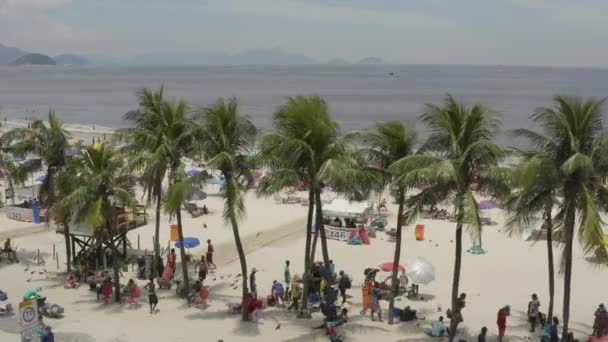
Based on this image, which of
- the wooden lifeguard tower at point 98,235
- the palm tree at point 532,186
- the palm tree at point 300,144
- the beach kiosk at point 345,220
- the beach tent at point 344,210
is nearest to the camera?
the palm tree at point 532,186

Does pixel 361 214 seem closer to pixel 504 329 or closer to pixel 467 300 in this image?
pixel 467 300

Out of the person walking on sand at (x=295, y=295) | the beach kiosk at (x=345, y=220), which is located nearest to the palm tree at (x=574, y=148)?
the person walking on sand at (x=295, y=295)

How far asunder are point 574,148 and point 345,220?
16.6m

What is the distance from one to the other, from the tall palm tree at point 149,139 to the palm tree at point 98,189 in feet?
1.72

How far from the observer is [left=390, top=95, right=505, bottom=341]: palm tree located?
12.9m

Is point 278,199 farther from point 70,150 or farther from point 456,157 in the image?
point 456,157

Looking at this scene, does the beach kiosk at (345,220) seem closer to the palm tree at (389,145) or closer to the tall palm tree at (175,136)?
the tall palm tree at (175,136)

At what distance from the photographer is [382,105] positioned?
385 feet

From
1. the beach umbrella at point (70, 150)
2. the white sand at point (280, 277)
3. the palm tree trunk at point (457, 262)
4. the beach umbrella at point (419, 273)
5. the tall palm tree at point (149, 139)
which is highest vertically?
the tall palm tree at point (149, 139)

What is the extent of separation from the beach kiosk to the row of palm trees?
9053 millimetres

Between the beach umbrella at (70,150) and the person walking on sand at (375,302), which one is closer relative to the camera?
the person walking on sand at (375,302)

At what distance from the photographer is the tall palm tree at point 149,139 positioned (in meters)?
16.7

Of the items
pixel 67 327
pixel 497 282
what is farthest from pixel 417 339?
pixel 67 327

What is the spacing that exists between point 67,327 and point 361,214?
47.7ft
